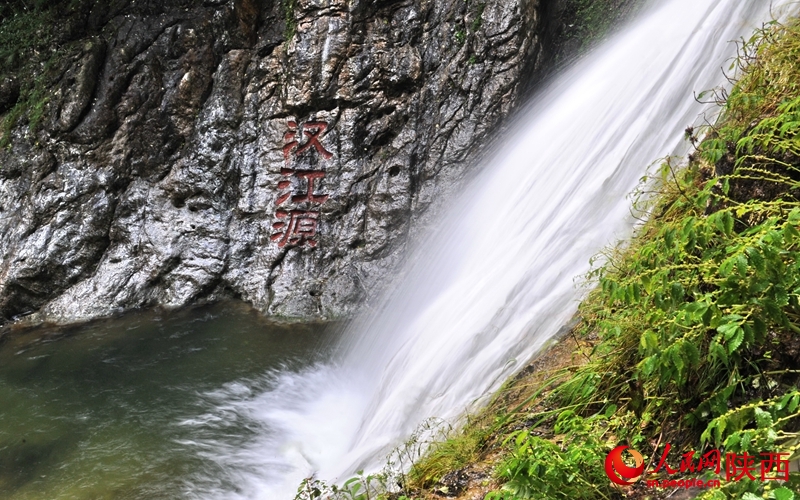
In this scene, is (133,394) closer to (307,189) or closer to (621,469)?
(307,189)

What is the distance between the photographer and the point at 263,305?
23.7 feet

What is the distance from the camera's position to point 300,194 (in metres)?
7.45

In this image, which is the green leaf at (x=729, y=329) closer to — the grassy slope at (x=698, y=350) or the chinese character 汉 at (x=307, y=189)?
the grassy slope at (x=698, y=350)

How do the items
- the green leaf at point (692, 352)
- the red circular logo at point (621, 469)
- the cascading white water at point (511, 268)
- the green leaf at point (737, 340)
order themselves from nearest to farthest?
the green leaf at point (737, 340), the green leaf at point (692, 352), the red circular logo at point (621, 469), the cascading white water at point (511, 268)

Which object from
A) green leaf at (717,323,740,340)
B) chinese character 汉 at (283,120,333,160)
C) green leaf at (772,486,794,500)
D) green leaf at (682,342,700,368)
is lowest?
green leaf at (772,486,794,500)

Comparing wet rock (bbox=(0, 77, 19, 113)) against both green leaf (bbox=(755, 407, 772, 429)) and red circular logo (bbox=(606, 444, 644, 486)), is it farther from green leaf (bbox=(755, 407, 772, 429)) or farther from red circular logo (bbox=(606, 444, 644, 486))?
green leaf (bbox=(755, 407, 772, 429))

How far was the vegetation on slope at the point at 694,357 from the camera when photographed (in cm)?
160

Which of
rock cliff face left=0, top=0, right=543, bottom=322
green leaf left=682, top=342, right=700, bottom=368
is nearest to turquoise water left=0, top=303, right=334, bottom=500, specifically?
rock cliff face left=0, top=0, right=543, bottom=322

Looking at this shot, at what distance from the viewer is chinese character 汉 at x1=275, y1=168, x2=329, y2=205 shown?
291 inches

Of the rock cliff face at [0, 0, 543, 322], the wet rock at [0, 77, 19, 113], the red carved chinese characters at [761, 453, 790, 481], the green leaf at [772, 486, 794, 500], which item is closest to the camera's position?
the green leaf at [772, 486, 794, 500]

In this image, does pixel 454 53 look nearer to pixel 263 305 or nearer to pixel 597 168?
pixel 597 168

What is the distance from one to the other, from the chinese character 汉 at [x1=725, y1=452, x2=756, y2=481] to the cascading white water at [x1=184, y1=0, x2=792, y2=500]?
1.48m

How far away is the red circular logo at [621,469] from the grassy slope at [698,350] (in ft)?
0.11

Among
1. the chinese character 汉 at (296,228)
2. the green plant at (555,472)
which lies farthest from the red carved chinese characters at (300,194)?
the green plant at (555,472)
